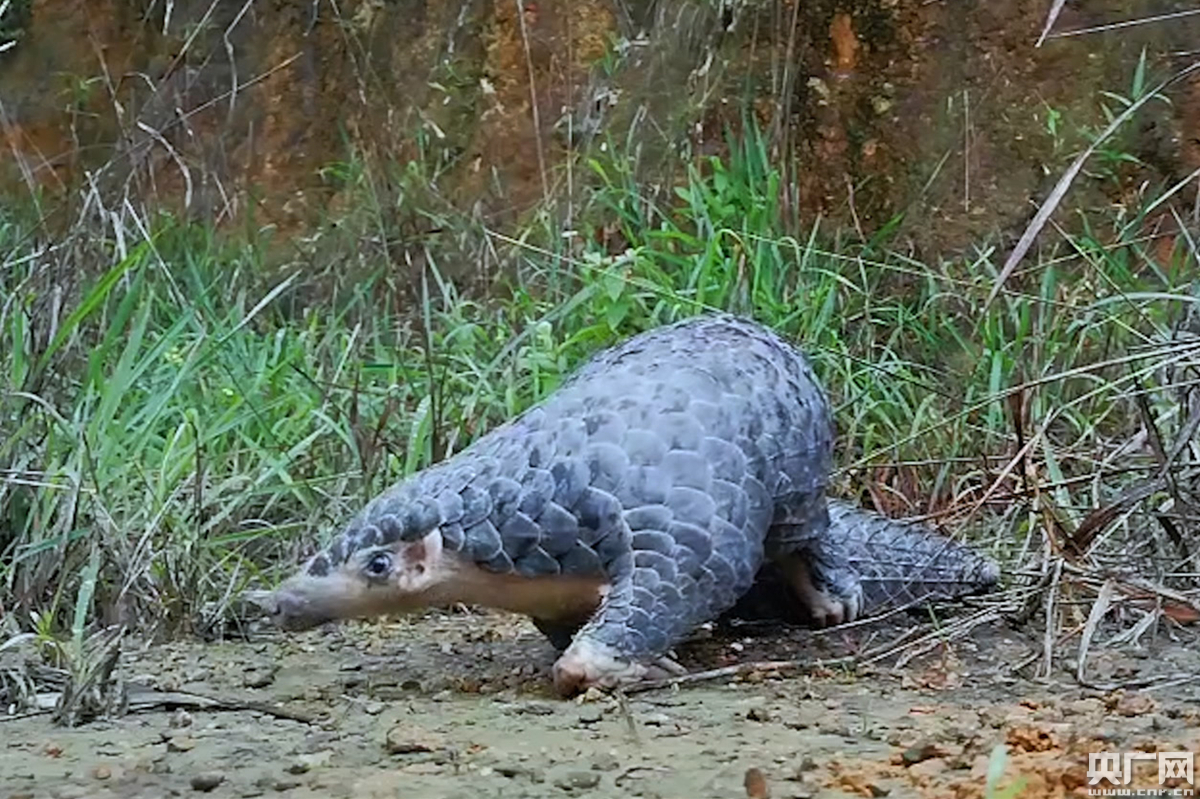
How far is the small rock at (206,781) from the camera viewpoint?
1.65 m

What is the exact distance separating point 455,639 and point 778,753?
1.08m

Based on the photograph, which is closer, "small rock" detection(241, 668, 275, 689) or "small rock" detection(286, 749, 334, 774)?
"small rock" detection(286, 749, 334, 774)

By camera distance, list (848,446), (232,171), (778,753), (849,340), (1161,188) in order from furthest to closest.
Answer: (232,171)
(1161,188)
(849,340)
(848,446)
(778,753)

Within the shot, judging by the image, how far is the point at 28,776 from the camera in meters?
1.74

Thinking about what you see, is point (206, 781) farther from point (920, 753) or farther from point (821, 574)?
point (821, 574)

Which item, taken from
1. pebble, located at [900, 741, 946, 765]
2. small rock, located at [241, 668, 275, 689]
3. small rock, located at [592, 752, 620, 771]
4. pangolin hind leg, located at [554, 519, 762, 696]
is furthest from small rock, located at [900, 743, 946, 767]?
small rock, located at [241, 668, 275, 689]

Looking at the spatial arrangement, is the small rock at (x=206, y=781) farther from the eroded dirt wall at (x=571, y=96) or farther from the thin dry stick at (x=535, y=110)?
the thin dry stick at (x=535, y=110)

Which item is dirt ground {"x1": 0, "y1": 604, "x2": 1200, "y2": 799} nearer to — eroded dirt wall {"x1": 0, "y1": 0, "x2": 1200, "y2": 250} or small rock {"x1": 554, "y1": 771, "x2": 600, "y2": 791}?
small rock {"x1": 554, "y1": 771, "x2": 600, "y2": 791}

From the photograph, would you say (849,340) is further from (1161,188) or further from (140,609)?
(140,609)

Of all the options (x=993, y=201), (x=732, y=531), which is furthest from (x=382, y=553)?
(x=993, y=201)

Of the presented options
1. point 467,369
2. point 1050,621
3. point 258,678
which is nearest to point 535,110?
point 467,369

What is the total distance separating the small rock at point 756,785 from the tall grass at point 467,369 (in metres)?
0.84

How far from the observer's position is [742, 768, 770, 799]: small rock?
1.51 meters

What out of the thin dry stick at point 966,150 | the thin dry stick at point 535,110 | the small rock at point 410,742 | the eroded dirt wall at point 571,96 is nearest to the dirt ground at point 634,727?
the small rock at point 410,742
